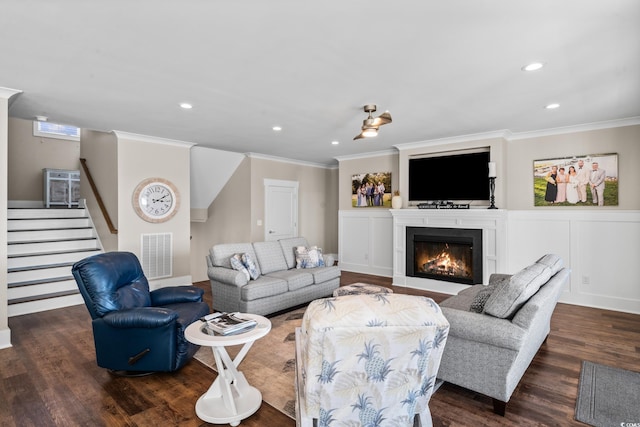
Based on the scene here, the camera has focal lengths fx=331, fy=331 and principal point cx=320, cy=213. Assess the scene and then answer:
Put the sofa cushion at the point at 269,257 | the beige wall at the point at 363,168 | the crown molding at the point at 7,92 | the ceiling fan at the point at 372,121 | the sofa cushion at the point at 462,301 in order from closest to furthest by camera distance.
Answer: the sofa cushion at the point at 462,301
the crown molding at the point at 7,92
the ceiling fan at the point at 372,121
the sofa cushion at the point at 269,257
the beige wall at the point at 363,168

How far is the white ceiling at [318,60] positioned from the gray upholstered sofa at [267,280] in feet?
5.99

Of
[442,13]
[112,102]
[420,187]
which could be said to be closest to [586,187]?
[420,187]

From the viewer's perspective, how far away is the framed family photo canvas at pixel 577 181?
14.7ft

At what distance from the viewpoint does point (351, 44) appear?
2.36 m

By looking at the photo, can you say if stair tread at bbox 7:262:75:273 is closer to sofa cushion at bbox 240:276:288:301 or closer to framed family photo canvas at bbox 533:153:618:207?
sofa cushion at bbox 240:276:288:301

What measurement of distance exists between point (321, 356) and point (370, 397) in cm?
36

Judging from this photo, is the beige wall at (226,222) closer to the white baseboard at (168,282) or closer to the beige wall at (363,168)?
the white baseboard at (168,282)

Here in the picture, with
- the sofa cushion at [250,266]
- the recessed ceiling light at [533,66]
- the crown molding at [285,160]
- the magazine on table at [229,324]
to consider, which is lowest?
the magazine on table at [229,324]

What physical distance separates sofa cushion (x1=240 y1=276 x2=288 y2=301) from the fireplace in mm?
2581

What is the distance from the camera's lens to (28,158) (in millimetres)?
7363

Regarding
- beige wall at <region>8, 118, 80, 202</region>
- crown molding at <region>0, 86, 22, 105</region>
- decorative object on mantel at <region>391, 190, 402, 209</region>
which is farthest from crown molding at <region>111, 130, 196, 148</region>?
beige wall at <region>8, 118, 80, 202</region>

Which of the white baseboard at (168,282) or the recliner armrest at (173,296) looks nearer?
the recliner armrest at (173,296)

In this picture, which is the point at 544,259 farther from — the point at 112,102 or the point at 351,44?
the point at 112,102

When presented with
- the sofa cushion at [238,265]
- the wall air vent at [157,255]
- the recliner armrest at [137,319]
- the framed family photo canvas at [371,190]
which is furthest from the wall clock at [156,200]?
the framed family photo canvas at [371,190]
